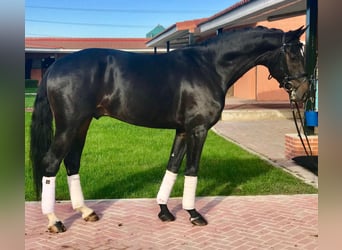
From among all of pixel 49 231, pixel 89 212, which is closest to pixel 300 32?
pixel 89 212

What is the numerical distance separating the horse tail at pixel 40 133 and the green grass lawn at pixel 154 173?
4.14ft

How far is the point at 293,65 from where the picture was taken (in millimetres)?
3871

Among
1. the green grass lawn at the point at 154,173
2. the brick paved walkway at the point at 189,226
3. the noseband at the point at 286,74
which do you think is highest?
the noseband at the point at 286,74

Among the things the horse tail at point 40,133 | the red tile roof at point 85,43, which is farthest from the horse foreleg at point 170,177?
the red tile roof at point 85,43

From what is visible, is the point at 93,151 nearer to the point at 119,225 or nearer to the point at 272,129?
the point at 119,225

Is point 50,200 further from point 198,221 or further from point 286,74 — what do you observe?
point 286,74

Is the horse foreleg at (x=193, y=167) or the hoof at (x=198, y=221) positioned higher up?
the horse foreleg at (x=193, y=167)

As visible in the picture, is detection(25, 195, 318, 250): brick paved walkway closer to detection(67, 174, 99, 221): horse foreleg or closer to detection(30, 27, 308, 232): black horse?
detection(67, 174, 99, 221): horse foreleg

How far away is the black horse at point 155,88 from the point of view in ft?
12.3

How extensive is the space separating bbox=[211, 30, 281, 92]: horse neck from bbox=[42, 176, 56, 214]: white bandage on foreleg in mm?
1907

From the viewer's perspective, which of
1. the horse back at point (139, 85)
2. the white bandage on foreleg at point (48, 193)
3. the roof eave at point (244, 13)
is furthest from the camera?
the roof eave at point (244, 13)

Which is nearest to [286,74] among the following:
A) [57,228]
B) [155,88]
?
[155,88]

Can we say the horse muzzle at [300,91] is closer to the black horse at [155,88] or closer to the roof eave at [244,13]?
A: the black horse at [155,88]

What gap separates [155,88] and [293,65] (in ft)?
4.49
